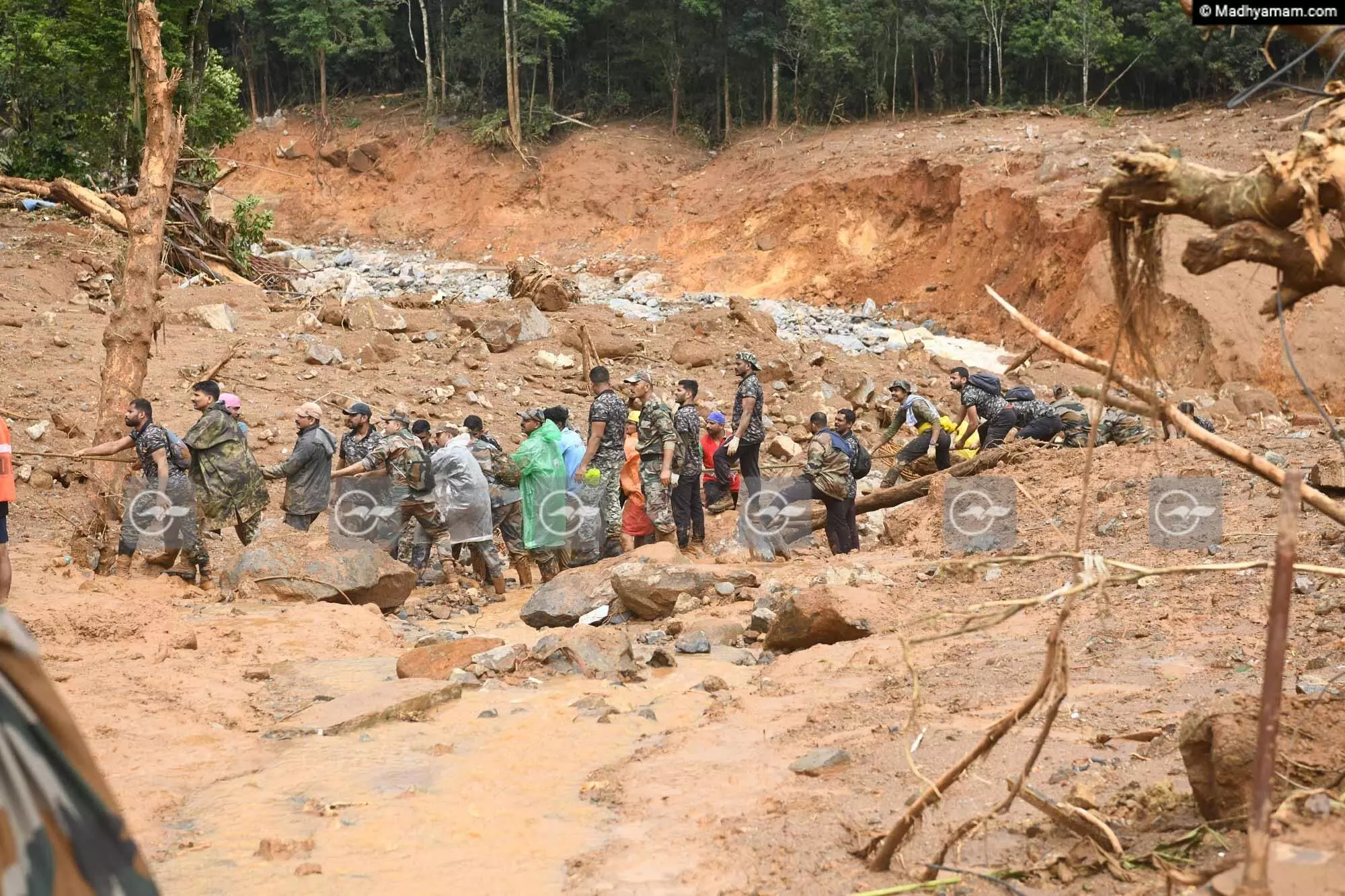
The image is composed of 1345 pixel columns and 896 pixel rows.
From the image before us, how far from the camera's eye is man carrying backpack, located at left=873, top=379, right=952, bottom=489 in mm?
12352

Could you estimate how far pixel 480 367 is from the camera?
54.4 feet

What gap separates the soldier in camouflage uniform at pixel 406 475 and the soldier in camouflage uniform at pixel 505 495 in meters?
0.49

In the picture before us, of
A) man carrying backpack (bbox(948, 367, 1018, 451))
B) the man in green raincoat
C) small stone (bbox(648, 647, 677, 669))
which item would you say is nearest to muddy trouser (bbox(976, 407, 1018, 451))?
man carrying backpack (bbox(948, 367, 1018, 451))

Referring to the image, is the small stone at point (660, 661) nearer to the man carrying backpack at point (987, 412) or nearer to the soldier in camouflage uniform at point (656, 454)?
the soldier in camouflage uniform at point (656, 454)

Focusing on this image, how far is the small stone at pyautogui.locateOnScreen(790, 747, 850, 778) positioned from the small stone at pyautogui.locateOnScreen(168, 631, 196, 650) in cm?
396

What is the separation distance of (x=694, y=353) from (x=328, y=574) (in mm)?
9845

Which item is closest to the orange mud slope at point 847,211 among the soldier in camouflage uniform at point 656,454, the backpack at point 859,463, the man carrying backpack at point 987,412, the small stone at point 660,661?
the man carrying backpack at point 987,412

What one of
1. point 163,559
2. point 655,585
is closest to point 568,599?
point 655,585

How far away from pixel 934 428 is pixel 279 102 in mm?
31358

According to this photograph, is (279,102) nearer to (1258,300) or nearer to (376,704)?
(1258,300)

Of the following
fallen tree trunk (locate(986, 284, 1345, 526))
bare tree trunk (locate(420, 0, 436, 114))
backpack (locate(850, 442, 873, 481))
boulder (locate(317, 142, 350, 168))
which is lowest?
backpack (locate(850, 442, 873, 481))

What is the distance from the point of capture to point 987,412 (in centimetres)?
1247

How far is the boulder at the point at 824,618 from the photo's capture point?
7.28 m

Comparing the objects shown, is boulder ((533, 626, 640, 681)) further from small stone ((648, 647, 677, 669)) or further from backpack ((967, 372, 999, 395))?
backpack ((967, 372, 999, 395))
